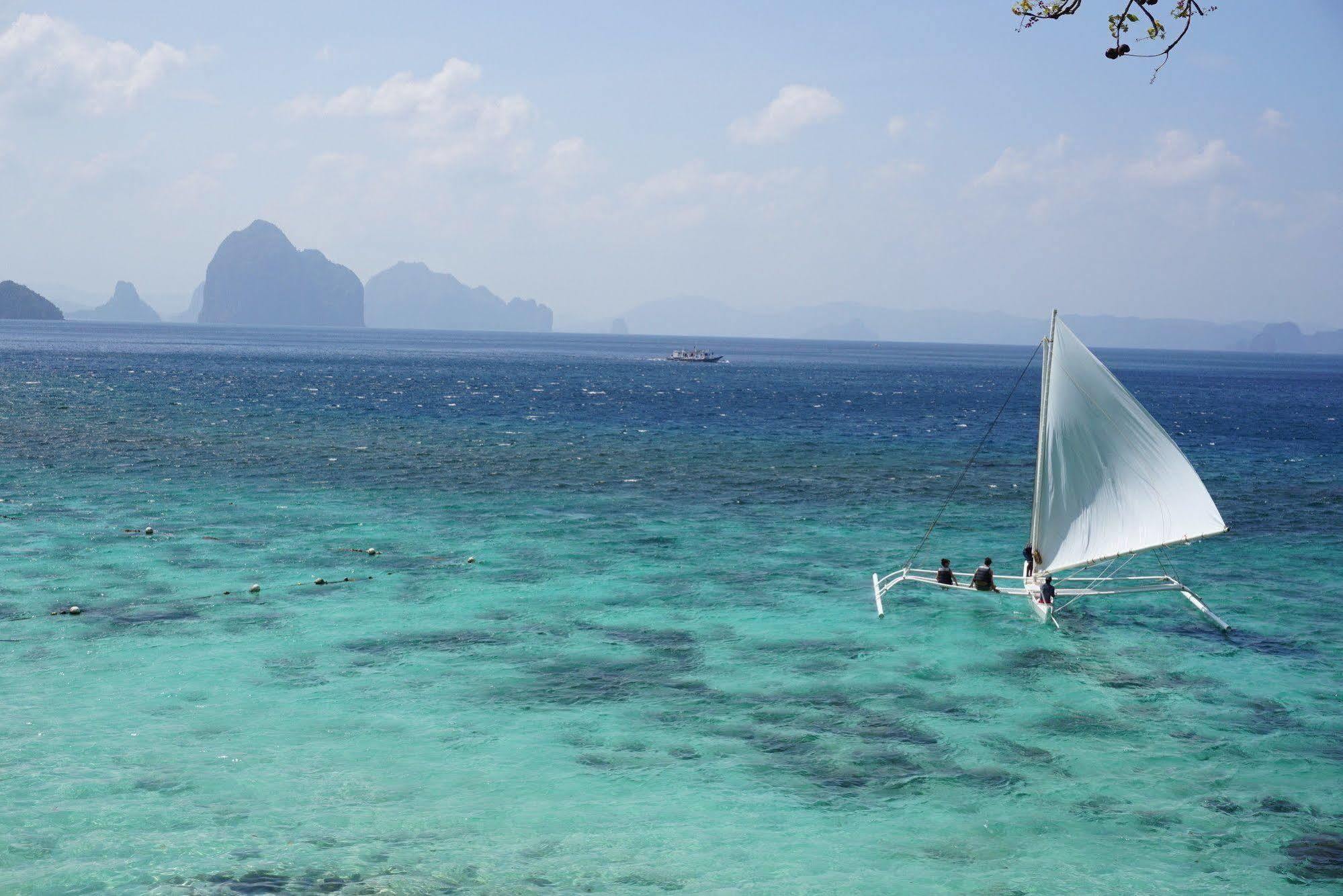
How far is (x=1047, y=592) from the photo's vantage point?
3341cm

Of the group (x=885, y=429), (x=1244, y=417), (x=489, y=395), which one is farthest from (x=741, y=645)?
(x=1244, y=417)

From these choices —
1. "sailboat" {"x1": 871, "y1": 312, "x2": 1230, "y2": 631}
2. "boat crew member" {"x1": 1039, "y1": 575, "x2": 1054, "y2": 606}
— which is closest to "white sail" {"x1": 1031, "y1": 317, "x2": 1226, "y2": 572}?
"sailboat" {"x1": 871, "y1": 312, "x2": 1230, "y2": 631}

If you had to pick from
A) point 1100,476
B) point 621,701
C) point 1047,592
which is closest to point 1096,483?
point 1100,476

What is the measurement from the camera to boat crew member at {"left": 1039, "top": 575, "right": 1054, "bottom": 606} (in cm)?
3334

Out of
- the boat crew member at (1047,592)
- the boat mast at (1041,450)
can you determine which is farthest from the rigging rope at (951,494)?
the boat crew member at (1047,592)

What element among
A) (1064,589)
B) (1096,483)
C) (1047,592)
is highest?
(1096,483)

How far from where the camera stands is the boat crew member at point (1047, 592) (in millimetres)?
33344

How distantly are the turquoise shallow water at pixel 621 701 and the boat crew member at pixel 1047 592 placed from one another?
1508 mm

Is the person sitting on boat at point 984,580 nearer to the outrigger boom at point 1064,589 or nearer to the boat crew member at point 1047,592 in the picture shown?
the outrigger boom at point 1064,589

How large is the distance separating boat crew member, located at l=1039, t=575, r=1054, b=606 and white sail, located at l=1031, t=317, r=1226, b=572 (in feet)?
1.88

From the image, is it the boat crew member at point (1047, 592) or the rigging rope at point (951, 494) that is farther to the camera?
the rigging rope at point (951, 494)

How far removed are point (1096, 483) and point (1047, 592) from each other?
3.62 meters

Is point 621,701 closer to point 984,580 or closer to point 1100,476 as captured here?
point 984,580

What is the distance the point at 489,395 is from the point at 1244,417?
8755 centimetres
